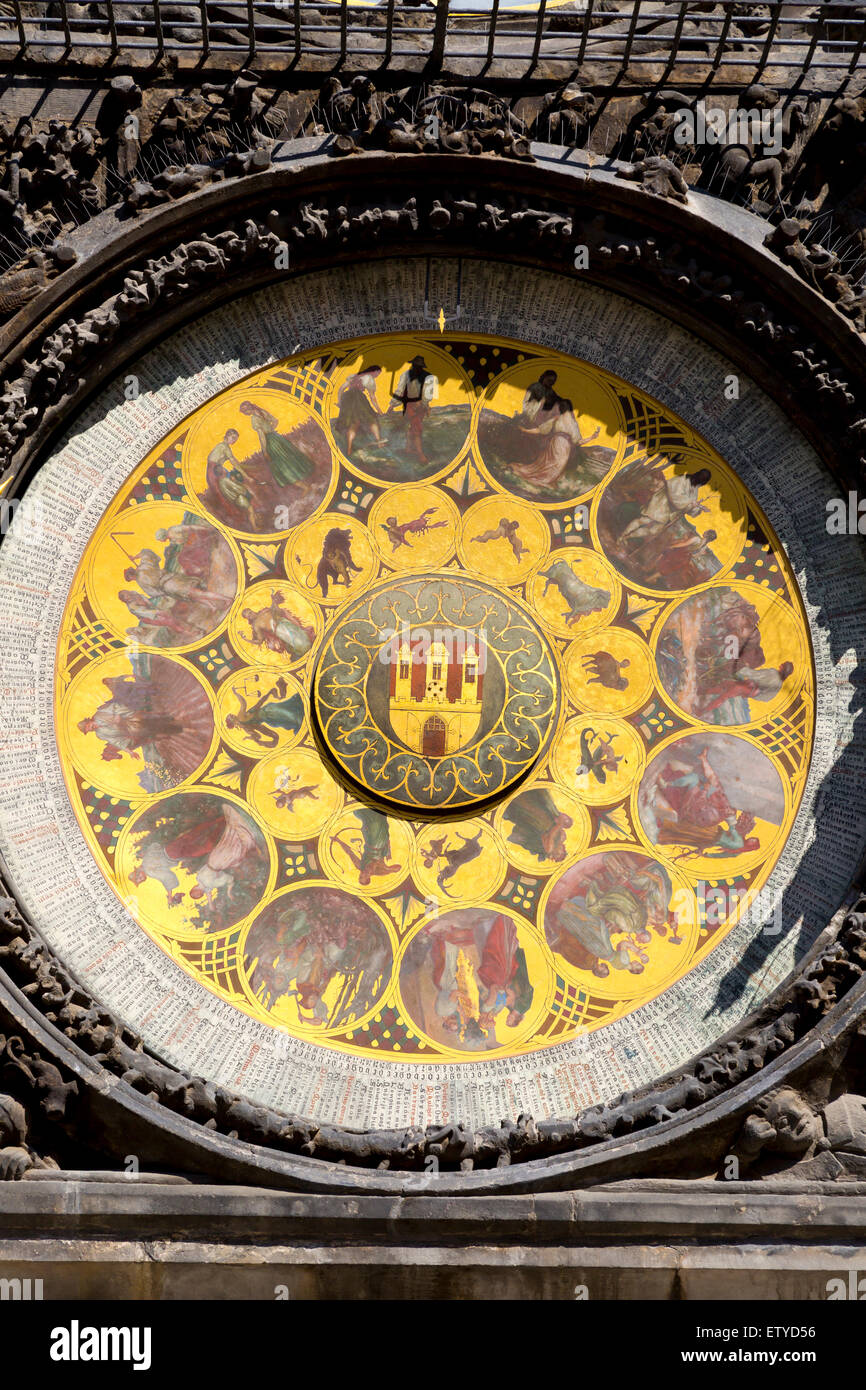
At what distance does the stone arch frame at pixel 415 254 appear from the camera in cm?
1027

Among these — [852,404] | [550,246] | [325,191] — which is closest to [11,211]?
[325,191]

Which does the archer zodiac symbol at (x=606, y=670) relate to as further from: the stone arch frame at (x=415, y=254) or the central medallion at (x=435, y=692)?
the stone arch frame at (x=415, y=254)

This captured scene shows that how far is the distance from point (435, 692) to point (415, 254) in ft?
8.79

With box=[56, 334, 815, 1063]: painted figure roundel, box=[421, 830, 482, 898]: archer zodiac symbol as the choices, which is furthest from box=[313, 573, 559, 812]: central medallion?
box=[421, 830, 482, 898]: archer zodiac symbol

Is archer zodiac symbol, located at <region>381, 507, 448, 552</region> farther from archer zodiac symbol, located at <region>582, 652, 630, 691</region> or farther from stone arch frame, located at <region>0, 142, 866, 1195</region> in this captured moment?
stone arch frame, located at <region>0, 142, 866, 1195</region>

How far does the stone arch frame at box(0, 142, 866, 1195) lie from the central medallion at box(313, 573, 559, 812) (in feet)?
6.61

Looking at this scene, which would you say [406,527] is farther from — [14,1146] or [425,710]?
[14,1146]

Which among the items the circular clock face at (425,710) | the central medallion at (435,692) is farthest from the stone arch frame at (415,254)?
the central medallion at (435,692)

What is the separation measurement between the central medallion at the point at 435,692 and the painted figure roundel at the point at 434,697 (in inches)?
0.6

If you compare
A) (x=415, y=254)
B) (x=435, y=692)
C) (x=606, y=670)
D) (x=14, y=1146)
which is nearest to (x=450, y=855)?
(x=435, y=692)

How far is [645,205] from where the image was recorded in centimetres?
1177

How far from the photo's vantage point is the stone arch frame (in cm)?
1027
